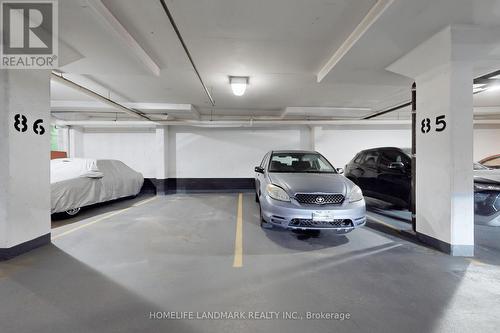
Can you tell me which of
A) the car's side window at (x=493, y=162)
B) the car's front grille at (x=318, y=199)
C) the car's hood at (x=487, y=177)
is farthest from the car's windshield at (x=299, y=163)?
the car's side window at (x=493, y=162)

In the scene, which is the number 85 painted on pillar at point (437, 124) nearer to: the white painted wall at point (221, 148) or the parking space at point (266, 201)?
the parking space at point (266, 201)

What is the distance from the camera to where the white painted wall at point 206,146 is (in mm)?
8812

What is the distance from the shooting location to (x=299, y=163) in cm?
441

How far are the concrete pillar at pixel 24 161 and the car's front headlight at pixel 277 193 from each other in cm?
348

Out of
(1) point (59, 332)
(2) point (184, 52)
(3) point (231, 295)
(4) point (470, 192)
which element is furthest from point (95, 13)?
(4) point (470, 192)

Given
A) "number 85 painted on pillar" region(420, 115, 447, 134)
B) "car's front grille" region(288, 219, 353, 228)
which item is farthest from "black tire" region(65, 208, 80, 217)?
"number 85 painted on pillar" region(420, 115, 447, 134)

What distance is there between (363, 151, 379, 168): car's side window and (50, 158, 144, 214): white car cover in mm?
7122

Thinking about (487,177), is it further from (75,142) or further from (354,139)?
(75,142)

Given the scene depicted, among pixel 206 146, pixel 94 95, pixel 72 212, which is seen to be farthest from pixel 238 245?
pixel 206 146

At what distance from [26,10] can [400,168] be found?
267 inches

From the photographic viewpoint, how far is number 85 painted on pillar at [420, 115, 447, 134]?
3.10 metres

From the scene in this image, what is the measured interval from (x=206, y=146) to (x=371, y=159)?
6018 mm

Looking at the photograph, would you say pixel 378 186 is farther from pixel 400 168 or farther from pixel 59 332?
pixel 59 332

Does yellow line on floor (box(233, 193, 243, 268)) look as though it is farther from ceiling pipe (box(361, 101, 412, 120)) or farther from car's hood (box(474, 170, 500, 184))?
ceiling pipe (box(361, 101, 412, 120))
